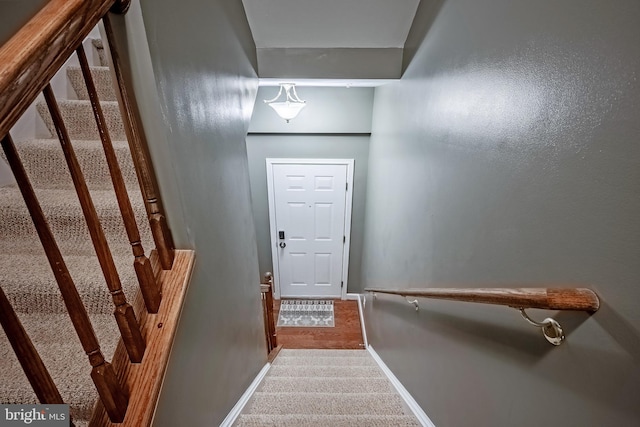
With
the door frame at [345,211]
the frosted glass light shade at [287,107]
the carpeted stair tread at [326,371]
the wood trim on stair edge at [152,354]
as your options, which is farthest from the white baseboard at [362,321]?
the wood trim on stair edge at [152,354]

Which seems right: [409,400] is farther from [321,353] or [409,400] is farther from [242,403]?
[321,353]

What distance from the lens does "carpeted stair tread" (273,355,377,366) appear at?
9.16ft

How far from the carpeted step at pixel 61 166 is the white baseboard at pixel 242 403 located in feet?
3.76

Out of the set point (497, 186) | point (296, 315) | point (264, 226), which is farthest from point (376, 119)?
point (296, 315)

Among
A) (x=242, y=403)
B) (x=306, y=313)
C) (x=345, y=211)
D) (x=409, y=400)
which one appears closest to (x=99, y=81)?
(x=242, y=403)

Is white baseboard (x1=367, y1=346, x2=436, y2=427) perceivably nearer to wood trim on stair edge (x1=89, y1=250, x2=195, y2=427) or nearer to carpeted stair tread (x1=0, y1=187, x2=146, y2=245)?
wood trim on stair edge (x1=89, y1=250, x2=195, y2=427)

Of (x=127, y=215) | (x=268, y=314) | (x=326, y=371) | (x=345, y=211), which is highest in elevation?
(x=127, y=215)

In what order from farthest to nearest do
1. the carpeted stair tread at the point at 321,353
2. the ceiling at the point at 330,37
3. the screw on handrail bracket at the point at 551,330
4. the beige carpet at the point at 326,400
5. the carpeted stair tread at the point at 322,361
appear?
the carpeted stair tread at the point at 321,353 < the carpeted stair tread at the point at 322,361 < the ceiling at the point at 330,37 < the beige carpet at the point at 326,400 < the screw on handrail bracket at the point at 551,330

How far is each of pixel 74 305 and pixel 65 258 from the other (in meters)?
0.56

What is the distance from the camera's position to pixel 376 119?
336 centimetres

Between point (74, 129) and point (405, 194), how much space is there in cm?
189

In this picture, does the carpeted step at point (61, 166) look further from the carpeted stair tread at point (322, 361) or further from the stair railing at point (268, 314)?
the carpeted stair tread at point (322, 361)

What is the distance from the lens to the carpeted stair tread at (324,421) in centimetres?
153

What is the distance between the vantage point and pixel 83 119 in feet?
4.97
